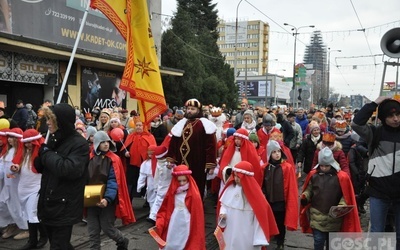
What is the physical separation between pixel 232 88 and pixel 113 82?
19.7 metres

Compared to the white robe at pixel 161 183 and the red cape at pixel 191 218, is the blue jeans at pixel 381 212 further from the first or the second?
the white robe at pixel 161 183

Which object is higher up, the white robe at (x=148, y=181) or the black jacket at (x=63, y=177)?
the black jacket at (x=63, y=177)

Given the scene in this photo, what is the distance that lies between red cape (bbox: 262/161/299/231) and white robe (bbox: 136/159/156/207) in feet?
8.94

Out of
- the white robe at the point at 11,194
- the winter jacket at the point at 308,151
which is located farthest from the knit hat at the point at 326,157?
the white robe at the point at 11,194

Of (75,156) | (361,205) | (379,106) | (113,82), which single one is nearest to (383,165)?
(379,106)

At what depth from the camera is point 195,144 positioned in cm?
654

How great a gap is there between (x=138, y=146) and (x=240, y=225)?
3.75 meters

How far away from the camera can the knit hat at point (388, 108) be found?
4349mm

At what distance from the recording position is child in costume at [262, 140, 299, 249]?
230 inches

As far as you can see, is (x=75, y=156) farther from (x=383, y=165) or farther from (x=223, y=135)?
(x=223, y=135)

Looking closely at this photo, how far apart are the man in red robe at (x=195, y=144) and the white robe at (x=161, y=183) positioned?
48 cm

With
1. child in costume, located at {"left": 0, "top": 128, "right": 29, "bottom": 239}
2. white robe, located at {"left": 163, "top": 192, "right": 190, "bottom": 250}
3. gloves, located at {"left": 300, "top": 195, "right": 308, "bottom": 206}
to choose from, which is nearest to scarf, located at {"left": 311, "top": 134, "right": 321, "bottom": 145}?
gloves, located at {"left": 300, "top": 195, "right": 308, "bottom": 206}

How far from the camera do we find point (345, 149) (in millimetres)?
8227

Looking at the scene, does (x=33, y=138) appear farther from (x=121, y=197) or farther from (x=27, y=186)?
(x=121, y=197)
